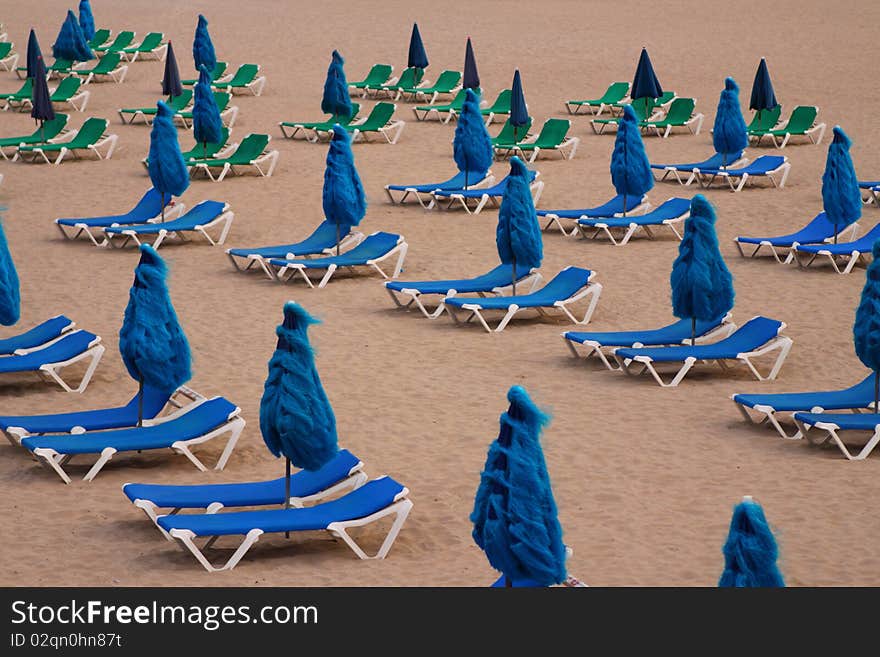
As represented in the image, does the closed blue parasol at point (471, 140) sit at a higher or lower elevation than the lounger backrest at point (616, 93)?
higher

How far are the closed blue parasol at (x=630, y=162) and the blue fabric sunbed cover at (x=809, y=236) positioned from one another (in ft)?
5.10

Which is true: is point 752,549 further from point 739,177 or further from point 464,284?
point 739,177

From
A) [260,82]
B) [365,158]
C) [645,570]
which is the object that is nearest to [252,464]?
[645,570]

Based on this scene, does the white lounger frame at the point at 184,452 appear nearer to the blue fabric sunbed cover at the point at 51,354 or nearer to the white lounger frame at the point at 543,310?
the blue fabric sunbed cover at the point at 51,354

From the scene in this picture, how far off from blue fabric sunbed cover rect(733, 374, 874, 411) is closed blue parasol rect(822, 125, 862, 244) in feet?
18.1

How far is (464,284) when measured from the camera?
48.1 feet

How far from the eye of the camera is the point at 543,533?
7184 millimetres

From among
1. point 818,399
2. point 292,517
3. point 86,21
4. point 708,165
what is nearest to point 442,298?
point 818,399

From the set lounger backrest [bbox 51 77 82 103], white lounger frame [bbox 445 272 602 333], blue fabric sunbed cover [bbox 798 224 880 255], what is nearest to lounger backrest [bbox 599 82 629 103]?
lounger backrest [bbox 51 77 82 103]

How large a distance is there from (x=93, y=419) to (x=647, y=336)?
16.0 feet

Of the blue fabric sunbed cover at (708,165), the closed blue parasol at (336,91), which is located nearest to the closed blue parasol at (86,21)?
the closed blue parasol at (336,91)

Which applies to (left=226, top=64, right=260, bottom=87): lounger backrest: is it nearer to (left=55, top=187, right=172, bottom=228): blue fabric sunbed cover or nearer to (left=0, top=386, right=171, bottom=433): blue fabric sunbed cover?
(left=55, top=187, right=172, bottom=228): blue fabric sunbed cover

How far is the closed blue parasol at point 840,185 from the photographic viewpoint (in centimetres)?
1606

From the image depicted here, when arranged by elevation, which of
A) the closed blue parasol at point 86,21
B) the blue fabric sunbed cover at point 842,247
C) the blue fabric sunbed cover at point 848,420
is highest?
the blue fabric sunbed cover at point 848,420
